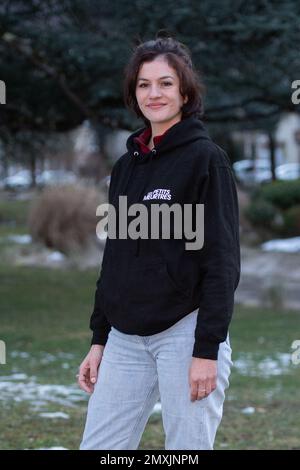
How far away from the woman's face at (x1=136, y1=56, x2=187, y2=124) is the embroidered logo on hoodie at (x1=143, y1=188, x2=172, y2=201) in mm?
308

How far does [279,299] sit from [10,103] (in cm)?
518

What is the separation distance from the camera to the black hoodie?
305 cm

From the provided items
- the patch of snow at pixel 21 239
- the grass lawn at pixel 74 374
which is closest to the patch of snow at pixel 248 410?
the grass lawn at pixel 74 374

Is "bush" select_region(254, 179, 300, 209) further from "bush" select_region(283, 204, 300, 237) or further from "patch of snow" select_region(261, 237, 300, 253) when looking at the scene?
"patch of snow" select_region(261, 237, 300, 253)

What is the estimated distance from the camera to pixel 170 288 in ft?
10.1

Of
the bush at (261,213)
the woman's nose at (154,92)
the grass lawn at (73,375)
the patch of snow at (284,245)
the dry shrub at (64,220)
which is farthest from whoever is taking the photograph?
the bush at (261,213)

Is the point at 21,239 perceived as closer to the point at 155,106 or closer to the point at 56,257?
the point at 56,257

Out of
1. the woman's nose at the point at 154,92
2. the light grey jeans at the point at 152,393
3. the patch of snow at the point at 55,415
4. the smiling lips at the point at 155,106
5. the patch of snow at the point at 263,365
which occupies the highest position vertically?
the woman's nose at the point at 154,92

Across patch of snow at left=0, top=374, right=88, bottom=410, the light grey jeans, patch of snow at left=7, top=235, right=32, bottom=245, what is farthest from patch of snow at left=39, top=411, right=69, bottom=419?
patch of snow at left=7, top=235, right=32, bottom=245

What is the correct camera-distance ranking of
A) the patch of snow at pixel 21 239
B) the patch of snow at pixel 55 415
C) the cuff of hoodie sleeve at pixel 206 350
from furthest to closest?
1. the patch of snow at pixel 21 239
2. the patch of snow at pixel 55 415
3. the cuff of hoodie sleeve at pixel 206 350

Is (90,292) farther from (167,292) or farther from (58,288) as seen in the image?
(167,292)

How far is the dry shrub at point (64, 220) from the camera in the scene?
64.0 ft

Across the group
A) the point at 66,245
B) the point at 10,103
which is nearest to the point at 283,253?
the point at 66,245

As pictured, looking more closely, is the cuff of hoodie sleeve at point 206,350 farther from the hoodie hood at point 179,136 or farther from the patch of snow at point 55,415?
the patch of snow at point 55,415
